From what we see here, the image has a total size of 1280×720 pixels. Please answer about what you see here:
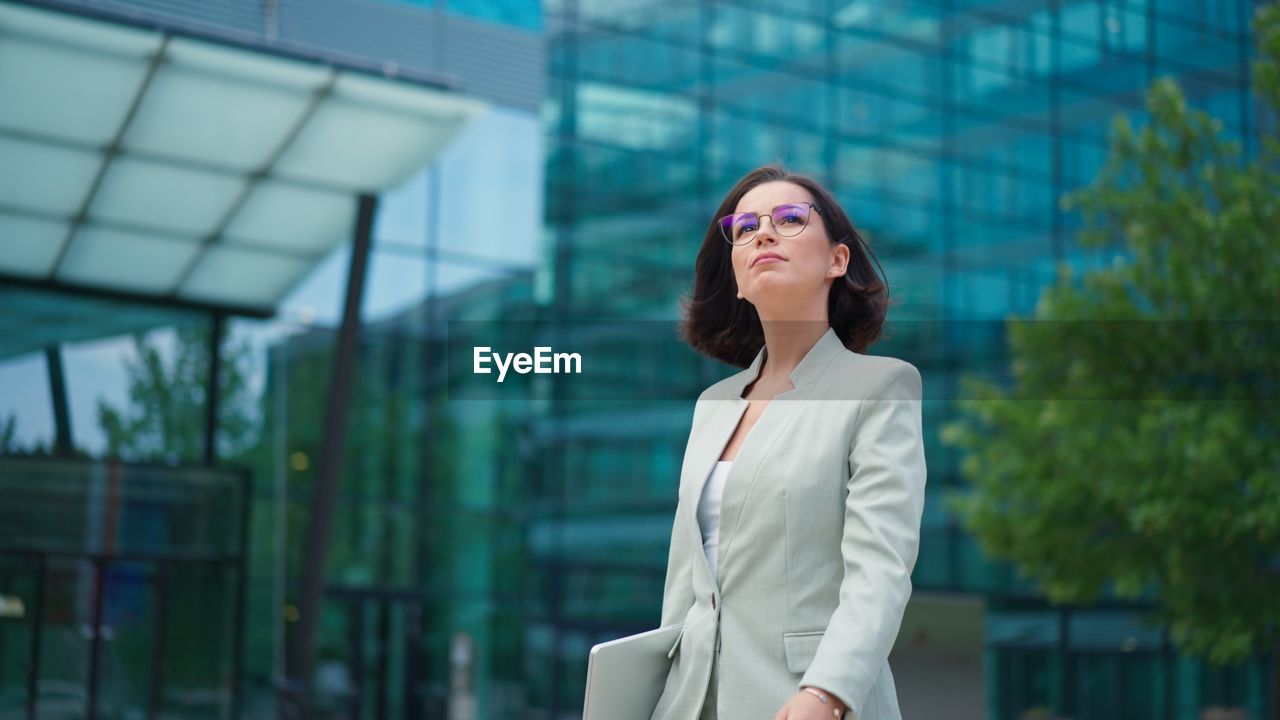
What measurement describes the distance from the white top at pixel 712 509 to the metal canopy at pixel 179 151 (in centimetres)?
1115

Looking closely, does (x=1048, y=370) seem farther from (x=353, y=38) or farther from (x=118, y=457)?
(x=118, y=457)

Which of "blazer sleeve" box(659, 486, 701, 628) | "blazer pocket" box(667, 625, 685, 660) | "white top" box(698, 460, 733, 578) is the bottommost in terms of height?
"blazer pocket" box(667, 625, 685, 660)

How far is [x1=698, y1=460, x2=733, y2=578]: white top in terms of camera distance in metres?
2.53

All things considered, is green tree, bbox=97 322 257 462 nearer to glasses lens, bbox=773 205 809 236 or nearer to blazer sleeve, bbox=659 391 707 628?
blazer sleeve, bbox=659 391 707 628

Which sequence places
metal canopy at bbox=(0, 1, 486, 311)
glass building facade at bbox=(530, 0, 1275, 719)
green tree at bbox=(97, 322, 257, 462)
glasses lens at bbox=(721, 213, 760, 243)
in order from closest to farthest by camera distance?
glasses lens at bbox=(721, 213, 760, 243)
metal canopy at bbox=(0, 1, 486, 311)
green tree at bbox=(97, 322, 257, 462)
glass building facade at bbox=(530, 0, 1275, 719)

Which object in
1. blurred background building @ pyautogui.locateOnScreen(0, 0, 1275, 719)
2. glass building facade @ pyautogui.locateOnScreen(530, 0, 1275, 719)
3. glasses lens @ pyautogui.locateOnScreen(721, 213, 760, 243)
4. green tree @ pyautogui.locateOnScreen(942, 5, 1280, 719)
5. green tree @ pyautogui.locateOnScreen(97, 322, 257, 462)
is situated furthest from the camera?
glass building facade @ pyautogui.locateOnScreen(530, 0, 1275, 719)

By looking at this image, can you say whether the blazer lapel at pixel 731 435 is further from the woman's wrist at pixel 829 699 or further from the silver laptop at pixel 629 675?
the woman's wrist at pixel 829 699

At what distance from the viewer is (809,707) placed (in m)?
2.15

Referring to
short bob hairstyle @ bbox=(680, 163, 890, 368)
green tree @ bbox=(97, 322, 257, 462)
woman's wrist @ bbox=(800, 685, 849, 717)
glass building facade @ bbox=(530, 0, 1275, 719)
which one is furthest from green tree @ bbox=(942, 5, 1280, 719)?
woman's wrist @ bbox=(800, 685, 849, 717)

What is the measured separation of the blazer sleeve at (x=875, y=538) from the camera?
2176 mm

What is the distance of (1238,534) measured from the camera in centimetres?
1326

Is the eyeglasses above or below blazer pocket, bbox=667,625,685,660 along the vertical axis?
above

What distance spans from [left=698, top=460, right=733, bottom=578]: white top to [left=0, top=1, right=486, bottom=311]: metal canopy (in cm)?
1115

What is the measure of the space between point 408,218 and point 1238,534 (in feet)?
35.8
